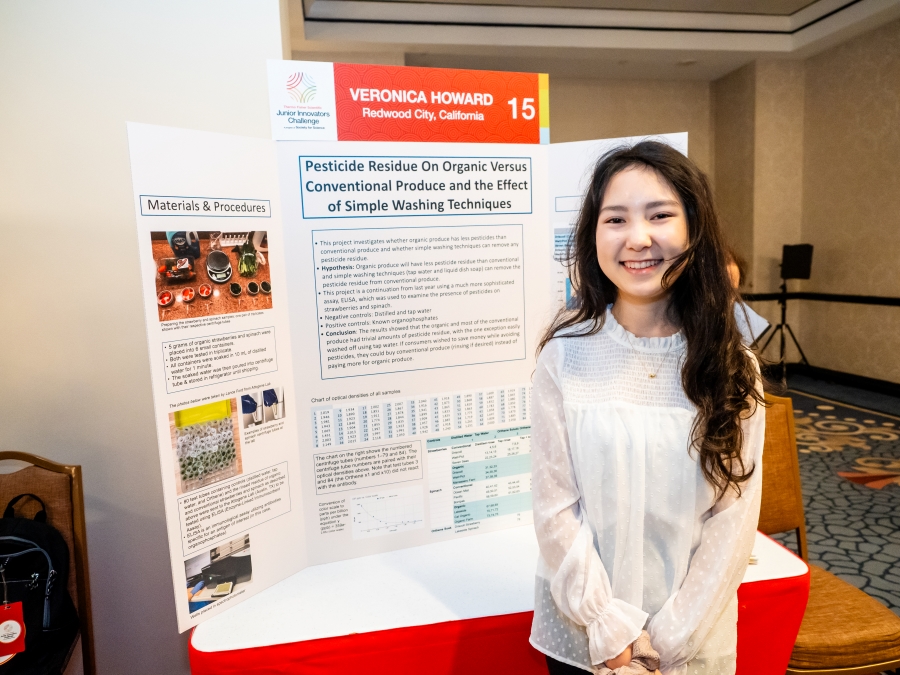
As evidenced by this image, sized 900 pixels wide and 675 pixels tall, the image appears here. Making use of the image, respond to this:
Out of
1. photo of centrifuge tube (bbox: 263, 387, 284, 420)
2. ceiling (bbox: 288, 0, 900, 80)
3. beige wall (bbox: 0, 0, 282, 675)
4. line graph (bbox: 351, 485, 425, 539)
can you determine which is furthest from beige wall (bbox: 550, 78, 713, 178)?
photo of centrifuge tube (bbox: 263, 387, 284, 420)

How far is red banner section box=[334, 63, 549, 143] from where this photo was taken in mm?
1611

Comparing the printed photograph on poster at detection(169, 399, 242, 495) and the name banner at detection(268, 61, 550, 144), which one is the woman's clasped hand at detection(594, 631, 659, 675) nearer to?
the printed photograph on poster at detection(169, 399, 242, 495)

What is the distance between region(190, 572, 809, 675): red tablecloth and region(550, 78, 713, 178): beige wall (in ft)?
22.1

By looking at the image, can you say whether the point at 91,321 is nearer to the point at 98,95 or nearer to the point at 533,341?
the point at 98,95

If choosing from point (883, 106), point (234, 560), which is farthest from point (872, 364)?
point (234, 560)

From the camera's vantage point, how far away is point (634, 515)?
45.8 inches

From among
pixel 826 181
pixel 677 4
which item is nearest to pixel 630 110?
pixel 677 4

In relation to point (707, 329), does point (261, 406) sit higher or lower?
lower

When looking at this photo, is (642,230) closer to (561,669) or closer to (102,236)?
(561,669)

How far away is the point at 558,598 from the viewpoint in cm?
118

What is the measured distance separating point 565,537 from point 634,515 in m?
0.14

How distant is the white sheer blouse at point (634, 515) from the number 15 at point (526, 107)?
0.84 meters

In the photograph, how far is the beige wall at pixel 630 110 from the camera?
7.58 m

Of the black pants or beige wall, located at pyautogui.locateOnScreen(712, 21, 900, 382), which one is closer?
the black pants
